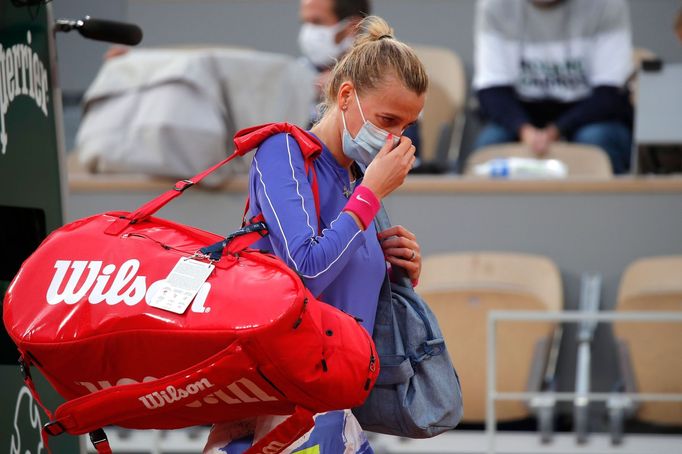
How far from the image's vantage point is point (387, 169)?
191 centimetres

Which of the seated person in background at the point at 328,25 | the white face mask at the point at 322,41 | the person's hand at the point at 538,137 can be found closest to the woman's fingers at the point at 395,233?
the seated person in background at the point at 328,25

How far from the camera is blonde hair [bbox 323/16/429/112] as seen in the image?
1938mm

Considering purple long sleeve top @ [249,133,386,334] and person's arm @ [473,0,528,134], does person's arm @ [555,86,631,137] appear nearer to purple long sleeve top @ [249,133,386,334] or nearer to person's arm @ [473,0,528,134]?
person's arm @ [473,0,528,134]

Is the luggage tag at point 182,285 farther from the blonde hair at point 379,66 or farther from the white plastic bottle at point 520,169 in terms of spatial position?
the white plastic bottle at point 520,169

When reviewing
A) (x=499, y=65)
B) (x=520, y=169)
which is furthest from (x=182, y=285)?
(x=499, y=65)

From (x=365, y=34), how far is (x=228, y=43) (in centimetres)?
466

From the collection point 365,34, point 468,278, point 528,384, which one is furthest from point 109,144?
point 365,34

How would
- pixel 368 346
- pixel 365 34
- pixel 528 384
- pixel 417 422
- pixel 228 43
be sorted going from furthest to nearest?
pixel 228 43 < pixel 528 384 < pixel 365 34 < pixel 417 422 < pixel 368 346

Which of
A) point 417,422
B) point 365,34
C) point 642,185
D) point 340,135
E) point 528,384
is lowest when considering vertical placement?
point 528,384

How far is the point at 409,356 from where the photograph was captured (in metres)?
1.98

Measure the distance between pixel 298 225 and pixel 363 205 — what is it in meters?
0.13

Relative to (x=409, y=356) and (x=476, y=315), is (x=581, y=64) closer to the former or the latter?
(x=476, y=315)

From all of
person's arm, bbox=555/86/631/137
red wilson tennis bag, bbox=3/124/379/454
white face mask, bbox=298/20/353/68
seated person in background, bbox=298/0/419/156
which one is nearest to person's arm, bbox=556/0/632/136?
person's arm, bbox=555/86/631/137

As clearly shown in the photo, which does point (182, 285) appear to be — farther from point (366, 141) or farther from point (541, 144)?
point (541, 144)
